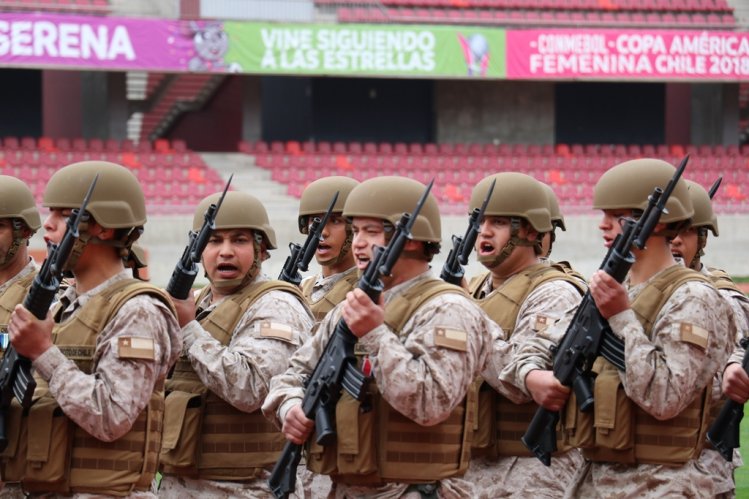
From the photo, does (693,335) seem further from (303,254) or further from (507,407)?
(303,254)

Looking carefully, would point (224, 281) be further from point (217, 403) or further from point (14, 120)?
point (14, 120)

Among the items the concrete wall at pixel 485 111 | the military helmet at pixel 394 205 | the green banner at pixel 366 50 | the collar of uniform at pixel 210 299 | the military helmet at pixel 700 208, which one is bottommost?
the collar of uniform at pixel 210 299

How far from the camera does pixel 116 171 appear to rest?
5305 millimetres

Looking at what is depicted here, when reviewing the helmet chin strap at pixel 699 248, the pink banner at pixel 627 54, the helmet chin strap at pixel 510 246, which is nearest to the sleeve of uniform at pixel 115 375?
the helmet chin strap at pixel 510 246

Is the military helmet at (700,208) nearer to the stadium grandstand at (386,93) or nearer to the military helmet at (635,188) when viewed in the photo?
the military helmet at (635,188)

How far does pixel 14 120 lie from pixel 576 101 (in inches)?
532

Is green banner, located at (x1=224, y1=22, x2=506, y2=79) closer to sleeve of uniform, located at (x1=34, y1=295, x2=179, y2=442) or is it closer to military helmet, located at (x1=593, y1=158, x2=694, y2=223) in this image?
military helmet, located at (x1=593, y1=158, x2=694, y2=223)

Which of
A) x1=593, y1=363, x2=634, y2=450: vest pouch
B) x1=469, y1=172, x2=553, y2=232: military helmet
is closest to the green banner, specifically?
x1=469, y1=172, x2=553, y2=232: military helmet

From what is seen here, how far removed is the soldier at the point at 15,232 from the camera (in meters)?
6.62

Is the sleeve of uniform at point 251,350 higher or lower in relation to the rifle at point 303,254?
lower

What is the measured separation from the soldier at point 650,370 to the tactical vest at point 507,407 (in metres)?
0.88

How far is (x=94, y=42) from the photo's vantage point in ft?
86.9

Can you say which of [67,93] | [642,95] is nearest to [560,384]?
A: [67,93]

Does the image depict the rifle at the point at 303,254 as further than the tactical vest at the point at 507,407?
Yes
